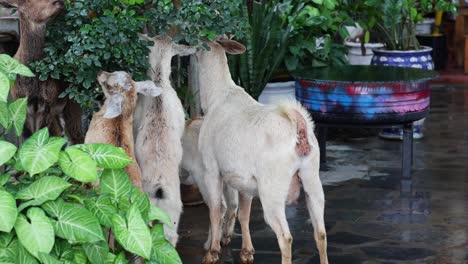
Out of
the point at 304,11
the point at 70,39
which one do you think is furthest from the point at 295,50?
the point at 70,39

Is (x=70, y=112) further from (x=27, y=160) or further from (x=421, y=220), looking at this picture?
(x=421, y=220)

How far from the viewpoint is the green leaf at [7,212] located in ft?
13.4

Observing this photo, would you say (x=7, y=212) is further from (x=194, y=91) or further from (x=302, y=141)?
(x=194, y=91)

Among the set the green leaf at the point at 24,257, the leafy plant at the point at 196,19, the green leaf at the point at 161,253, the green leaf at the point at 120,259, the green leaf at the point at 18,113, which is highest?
the leafy plant at the point at 196,19

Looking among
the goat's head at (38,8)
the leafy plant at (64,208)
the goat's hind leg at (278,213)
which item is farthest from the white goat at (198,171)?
the leafy plant at (64,208)

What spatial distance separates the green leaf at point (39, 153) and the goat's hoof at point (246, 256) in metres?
2.20

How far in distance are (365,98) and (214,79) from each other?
6.97ft

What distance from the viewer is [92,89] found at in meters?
5.97

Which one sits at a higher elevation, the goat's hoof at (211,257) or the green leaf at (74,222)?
the green leaf at (74,222)

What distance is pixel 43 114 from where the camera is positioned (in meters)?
6.36

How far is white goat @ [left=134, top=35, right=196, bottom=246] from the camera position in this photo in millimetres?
5723

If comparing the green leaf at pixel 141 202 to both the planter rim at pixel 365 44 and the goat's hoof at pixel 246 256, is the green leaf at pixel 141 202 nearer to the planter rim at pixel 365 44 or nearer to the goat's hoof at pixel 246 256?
the goat's hoof at pixel 246 256

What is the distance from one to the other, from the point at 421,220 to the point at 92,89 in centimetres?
289

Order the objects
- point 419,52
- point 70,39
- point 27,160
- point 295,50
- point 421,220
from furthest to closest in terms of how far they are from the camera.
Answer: point 419,52, point 295,50, point 421,220, point 70,39, point 27,160
